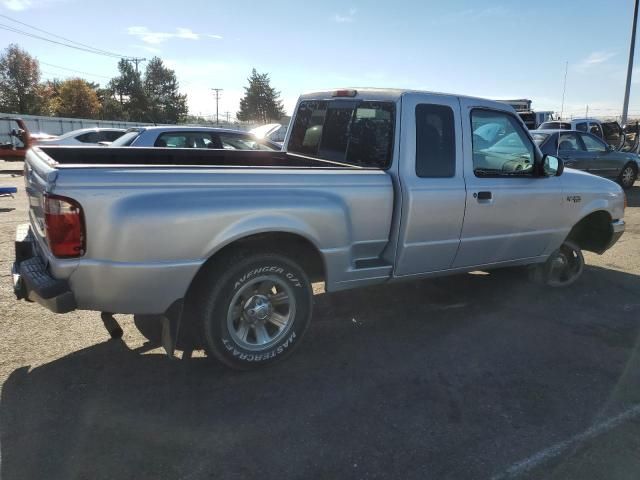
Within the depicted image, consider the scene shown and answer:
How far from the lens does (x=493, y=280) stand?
5.93 meters

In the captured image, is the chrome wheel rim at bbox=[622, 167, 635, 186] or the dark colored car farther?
the chrome wheel rim at bbox=[622, 167, 635, 186]

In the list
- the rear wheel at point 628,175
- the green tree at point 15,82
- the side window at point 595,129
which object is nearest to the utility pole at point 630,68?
the side window at point 595,129

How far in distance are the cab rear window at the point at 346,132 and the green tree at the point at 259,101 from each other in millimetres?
91909

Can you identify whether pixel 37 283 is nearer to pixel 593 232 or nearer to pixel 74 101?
pixel 593 232

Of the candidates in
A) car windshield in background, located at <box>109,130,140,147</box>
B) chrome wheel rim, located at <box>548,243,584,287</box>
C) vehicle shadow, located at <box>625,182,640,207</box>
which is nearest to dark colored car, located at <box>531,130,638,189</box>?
vehicle shadow, located at <box>625,182,640,207</box>

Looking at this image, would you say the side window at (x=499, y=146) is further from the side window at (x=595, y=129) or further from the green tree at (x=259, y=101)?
the green tree at (x=259, y=101)

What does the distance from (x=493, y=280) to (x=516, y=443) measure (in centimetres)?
333

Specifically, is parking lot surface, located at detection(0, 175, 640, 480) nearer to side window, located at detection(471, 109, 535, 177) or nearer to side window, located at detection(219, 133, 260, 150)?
side window, located at detection(471, 109, 535, 177)

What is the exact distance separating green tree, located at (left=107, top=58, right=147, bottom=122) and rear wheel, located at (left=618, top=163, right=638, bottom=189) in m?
79.7

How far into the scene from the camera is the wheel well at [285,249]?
334 centimetres

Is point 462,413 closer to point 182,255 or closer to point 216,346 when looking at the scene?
point 216,346

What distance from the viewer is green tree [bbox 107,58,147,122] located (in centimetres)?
8194

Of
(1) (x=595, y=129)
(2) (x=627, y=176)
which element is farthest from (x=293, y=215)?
(1) (x=595, y=129)

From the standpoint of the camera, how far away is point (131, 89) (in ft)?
269
